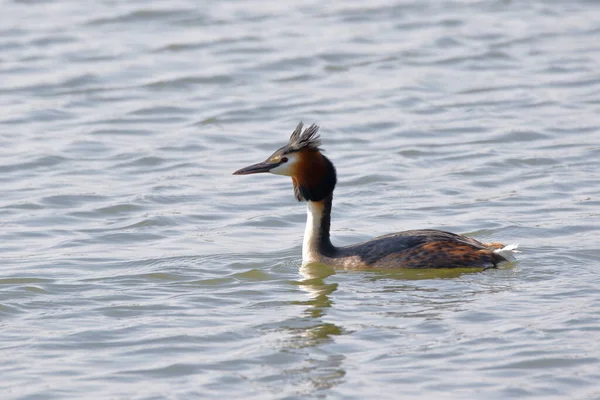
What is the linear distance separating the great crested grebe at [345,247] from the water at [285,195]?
145 mm

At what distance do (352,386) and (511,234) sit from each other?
4276 mm

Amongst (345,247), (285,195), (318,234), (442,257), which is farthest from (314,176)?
(285,195)

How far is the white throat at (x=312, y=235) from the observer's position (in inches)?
412

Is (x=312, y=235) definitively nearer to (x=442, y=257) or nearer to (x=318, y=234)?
(x=318, y=234)

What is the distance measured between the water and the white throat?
19 cm

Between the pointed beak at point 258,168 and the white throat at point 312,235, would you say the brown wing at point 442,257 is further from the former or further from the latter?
the pointed beak at point 258,168

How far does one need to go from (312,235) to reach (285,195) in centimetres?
272

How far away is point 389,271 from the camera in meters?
10.1

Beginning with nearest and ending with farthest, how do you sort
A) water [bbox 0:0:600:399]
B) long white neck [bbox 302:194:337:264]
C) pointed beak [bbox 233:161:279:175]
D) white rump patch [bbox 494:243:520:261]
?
water [bbox 0:0:600:399]
white rump patch [bbox 494:243:520:261]
pointed beak [bbox 233:161:279:175]
long white neck [bbox 302:194:337:264]

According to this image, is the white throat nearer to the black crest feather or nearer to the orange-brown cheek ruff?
the orange-brown cheek ruff

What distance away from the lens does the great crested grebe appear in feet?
33.0

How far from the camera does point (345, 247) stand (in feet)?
34.6

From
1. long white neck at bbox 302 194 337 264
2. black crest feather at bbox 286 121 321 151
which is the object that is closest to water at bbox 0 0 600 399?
long white neck at bbox 302 194 337 264

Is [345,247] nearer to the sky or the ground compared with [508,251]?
nearer to the sky
